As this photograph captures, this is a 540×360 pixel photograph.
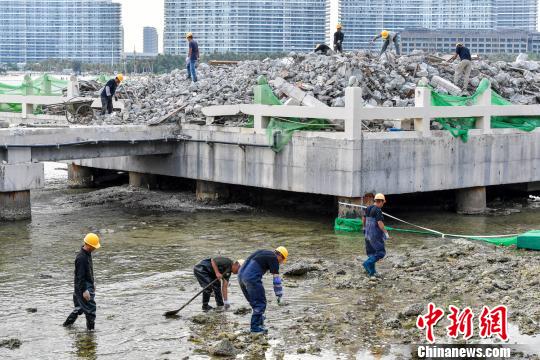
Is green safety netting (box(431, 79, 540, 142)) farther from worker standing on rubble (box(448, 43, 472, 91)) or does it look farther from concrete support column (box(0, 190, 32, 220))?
concrete support column (box(0, 190, 32, 220))

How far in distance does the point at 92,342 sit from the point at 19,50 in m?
129

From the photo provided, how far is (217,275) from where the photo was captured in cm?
1517

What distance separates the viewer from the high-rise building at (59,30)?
135625 mm

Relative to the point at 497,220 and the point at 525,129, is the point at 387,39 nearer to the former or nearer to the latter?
the point at 525,129

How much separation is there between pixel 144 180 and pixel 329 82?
19.0 ft

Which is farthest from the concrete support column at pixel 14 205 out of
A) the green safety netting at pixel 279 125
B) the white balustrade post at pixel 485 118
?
the white balustrade post at pixel 485 118

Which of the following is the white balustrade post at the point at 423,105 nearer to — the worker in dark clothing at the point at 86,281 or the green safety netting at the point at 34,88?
the worker in dark clothing at the point at 86,281

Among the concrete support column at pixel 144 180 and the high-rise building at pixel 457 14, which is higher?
the high-rise building at pixel 457 14

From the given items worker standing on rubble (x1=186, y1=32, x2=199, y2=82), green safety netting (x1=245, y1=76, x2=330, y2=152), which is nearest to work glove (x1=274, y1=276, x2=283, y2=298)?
green safety netting (x1=245, y1=76, x2=330, y2=152)

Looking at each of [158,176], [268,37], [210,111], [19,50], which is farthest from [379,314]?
[19,50]

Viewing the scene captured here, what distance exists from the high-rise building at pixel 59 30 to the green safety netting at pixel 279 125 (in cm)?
10899

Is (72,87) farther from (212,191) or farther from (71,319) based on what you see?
(71,319)

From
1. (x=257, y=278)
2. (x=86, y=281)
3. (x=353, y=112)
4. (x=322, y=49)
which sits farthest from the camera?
(x=322, y=49)

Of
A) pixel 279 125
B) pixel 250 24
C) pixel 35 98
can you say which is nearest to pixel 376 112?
pixel 279 125
